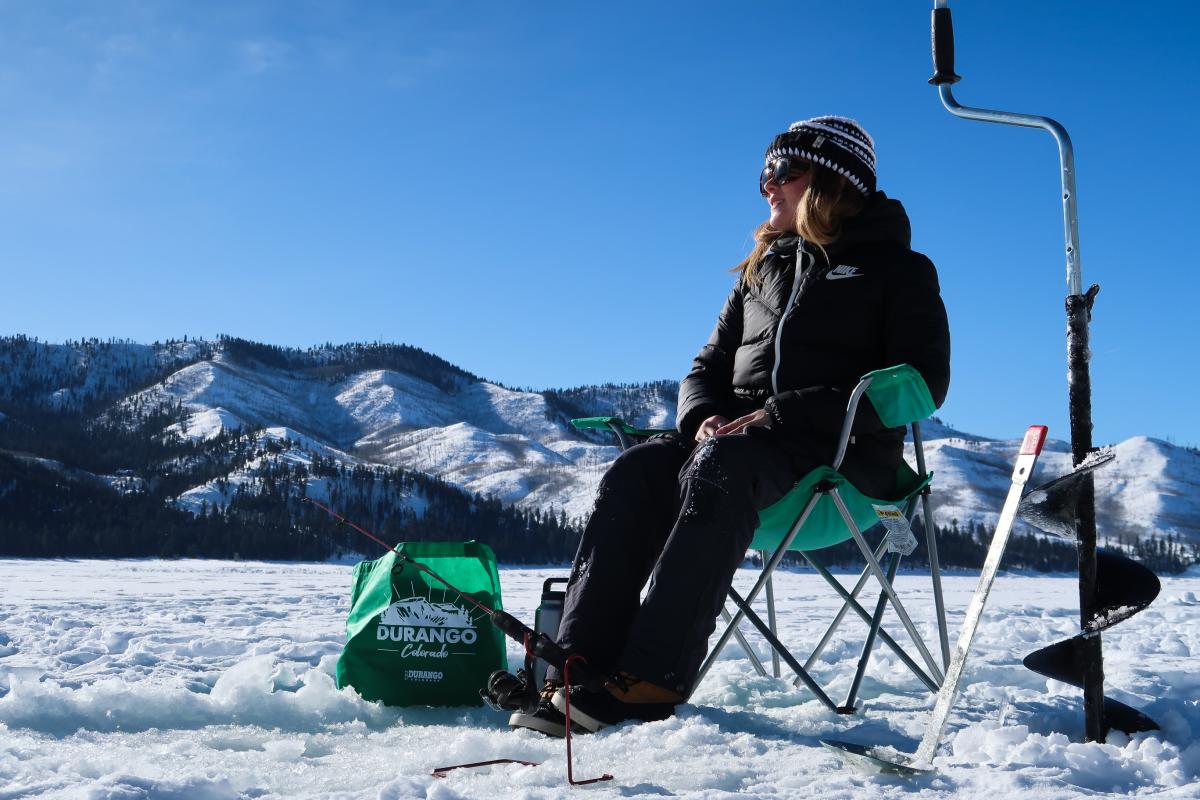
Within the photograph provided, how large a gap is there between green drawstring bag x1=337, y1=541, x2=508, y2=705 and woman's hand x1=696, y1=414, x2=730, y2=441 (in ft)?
2.46

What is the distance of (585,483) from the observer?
111 meters

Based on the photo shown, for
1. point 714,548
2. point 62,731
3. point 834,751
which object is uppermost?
point 714,548

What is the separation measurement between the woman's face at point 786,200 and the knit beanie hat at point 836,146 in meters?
0.09

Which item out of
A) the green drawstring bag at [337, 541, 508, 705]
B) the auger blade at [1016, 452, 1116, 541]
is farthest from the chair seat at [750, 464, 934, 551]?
the green drawstring bag at [337, 541, 508, 705]

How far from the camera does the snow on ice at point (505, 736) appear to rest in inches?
60.5

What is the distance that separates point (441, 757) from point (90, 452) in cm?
10005

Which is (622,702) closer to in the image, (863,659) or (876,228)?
(863,659)

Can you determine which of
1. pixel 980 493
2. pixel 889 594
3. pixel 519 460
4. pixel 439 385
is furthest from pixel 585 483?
pixel 889 594

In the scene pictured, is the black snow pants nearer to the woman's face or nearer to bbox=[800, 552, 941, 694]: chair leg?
bbox=[800, 552, 941, 694]: chair leg

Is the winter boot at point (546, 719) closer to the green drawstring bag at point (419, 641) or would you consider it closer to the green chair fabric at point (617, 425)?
the green drawstring bag at point (419, 641)

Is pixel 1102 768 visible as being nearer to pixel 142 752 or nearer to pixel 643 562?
pixel 643 562

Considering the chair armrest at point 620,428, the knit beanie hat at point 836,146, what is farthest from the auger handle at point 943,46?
the chair armrest at point 620,428

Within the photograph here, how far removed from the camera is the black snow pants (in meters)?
2.03

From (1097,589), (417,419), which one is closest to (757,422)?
(1097,589)
